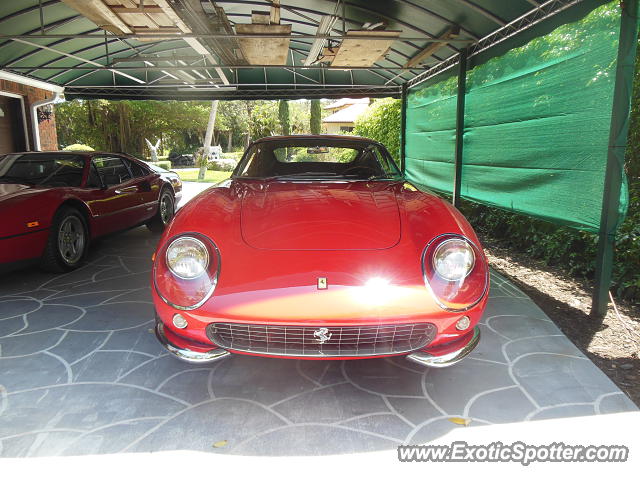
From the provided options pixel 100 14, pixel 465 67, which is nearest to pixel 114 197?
pixel 100 14

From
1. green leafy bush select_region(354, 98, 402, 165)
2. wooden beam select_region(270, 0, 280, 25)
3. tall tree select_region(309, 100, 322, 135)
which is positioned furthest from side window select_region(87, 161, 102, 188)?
tall tree select_region(309, 100, 322, 135)

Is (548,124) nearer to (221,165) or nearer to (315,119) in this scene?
(221,165)

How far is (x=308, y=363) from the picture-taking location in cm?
274

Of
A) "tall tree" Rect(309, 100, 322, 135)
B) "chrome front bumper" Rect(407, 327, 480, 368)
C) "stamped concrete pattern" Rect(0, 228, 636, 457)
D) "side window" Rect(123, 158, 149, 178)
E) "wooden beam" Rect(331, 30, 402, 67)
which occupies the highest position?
"tall tree" Rect(309, 100, 322, 135)

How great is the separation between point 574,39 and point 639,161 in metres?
1.28

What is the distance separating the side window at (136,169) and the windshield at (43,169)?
3.29ft

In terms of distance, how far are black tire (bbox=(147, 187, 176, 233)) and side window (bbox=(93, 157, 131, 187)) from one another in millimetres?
905

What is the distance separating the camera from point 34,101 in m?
10.7

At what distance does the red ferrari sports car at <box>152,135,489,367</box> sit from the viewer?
6.73 ft

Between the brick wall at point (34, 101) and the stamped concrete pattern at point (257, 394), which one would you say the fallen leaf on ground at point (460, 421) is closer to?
the stamped concrete pattern at point (257, 394)

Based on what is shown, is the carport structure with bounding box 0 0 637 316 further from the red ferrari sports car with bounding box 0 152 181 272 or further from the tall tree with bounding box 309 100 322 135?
the tall tree with bounding box 309 100 322 135

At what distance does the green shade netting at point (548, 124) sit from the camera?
335 cm

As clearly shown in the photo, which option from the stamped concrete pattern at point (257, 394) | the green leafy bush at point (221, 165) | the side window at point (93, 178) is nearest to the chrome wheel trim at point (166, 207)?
the side window at point (93, 178)

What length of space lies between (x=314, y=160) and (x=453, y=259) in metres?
2.25
